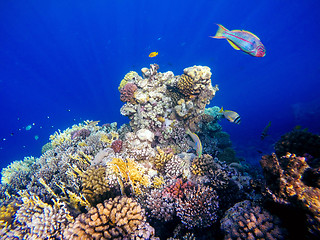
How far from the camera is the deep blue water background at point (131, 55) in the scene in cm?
4979

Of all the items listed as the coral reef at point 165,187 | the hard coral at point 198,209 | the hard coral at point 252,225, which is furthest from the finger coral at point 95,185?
the hard coral at point 252,225

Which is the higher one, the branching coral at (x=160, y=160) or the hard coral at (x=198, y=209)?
the branching coral at (x=160, y=160)

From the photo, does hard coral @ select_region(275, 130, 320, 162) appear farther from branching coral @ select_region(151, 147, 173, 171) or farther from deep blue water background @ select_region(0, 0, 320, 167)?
deep blue water background @ select_region(0, 0, 320, 167)

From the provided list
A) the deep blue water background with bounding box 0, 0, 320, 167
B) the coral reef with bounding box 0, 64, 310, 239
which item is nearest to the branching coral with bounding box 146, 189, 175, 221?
the coral reef with bounding box 0, 64, 310, 239

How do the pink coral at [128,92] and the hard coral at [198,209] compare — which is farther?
the pink coral at [128,92]

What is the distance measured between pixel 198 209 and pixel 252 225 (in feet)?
4.05

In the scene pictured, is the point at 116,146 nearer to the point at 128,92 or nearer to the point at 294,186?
the point at 128,92

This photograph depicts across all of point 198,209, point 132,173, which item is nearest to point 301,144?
point 198,209

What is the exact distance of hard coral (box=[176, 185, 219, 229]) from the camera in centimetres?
320

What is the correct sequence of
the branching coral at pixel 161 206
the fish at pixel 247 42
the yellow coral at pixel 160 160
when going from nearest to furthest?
the fish at pixel 247 42 → the branching coral at pixel 161 206 → the yellow coral at pixel 160 160

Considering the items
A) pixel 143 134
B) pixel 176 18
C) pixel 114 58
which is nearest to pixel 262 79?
pixel 176 18

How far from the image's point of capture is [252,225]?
2.33 meters

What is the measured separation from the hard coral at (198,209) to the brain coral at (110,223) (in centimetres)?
112

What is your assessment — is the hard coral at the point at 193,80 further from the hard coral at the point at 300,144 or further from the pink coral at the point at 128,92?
the hard coral at the point at 300,144
